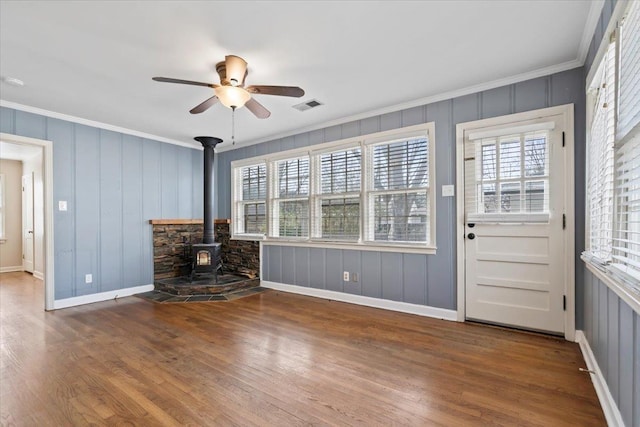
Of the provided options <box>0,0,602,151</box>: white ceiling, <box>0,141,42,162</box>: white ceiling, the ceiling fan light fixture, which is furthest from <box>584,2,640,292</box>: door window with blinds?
<box>0,141,42,162</box>: white ceiling

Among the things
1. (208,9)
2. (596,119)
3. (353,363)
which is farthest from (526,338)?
(208,9)

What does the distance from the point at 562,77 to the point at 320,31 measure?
2.22m

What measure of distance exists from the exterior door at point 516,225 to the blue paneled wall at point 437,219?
0.15 m

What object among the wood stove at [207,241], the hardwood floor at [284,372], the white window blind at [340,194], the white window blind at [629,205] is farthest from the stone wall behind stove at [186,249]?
the white window blind at [629,205]

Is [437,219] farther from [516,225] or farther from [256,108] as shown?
[256,108]

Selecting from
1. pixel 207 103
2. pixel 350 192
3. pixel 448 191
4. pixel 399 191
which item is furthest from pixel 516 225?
pixel 207 103

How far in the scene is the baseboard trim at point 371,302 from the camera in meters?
3.45

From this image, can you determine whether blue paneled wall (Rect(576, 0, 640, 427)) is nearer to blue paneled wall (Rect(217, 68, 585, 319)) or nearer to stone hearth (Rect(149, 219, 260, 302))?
blue paneled wall (Rect(217, 68, 585, 319))

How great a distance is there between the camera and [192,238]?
5496 millimetres

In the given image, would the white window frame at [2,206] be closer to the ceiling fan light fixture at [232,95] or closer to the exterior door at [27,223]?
the exterior door at [27,223]

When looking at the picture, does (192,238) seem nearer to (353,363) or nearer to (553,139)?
(353,363)

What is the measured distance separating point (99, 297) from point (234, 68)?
3717 mm

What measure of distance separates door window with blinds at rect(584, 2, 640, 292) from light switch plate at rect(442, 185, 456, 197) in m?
1.18

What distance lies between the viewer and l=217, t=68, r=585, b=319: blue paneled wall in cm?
282
